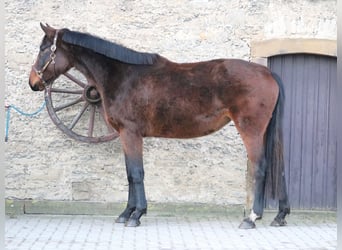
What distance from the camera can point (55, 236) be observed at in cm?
659

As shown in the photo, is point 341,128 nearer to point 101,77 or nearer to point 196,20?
point 101,77

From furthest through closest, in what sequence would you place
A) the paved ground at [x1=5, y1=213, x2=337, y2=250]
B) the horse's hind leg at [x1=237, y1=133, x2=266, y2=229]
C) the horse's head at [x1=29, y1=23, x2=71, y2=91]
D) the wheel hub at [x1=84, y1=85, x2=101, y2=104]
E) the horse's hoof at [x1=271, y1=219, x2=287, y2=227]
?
the wheel hub at [x1=84, y1=85, x2=101, y2=104] → the horse's hoof at [x1=271, y1=219, x2=287, y2=227] → the horse's head at [x1=29, y1=23, x2=71, y2=91] → the horse's hind leg at [x1=237, y1=133, x2=266, y2=229] → the paved ground at [x1=5, y1=213, x2=337, y2=250]

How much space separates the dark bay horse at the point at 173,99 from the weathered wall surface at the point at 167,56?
83 cm

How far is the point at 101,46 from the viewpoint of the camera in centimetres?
716

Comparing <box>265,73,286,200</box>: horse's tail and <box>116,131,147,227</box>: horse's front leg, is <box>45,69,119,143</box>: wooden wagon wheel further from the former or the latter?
<box>265,73,286,200</box>: horse's tail

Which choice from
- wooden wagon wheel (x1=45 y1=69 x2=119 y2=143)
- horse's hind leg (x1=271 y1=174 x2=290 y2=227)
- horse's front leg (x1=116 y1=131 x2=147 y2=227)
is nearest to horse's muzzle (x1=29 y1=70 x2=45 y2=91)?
wooden wagon wheel (x1=45 y1=69 x2=119 y2=143)

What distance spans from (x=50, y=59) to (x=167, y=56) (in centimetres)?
167

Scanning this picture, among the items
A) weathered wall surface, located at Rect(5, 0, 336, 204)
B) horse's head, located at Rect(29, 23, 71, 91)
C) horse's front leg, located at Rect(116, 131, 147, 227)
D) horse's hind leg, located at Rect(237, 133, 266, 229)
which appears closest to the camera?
horse's hind leg, located at Rect(237, 133, 266, 229)

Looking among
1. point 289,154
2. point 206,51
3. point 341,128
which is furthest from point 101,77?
point 341,128

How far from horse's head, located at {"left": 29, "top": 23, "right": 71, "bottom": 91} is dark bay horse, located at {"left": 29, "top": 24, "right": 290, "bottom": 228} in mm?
12

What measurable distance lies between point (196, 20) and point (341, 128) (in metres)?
5.38

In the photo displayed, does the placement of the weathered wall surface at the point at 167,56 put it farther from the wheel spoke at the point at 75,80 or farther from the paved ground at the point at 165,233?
the wheel spoke at the point at 75,80

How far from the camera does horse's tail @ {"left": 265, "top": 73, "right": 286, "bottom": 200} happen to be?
23.4 feet

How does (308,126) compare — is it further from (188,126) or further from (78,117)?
(78,117)
